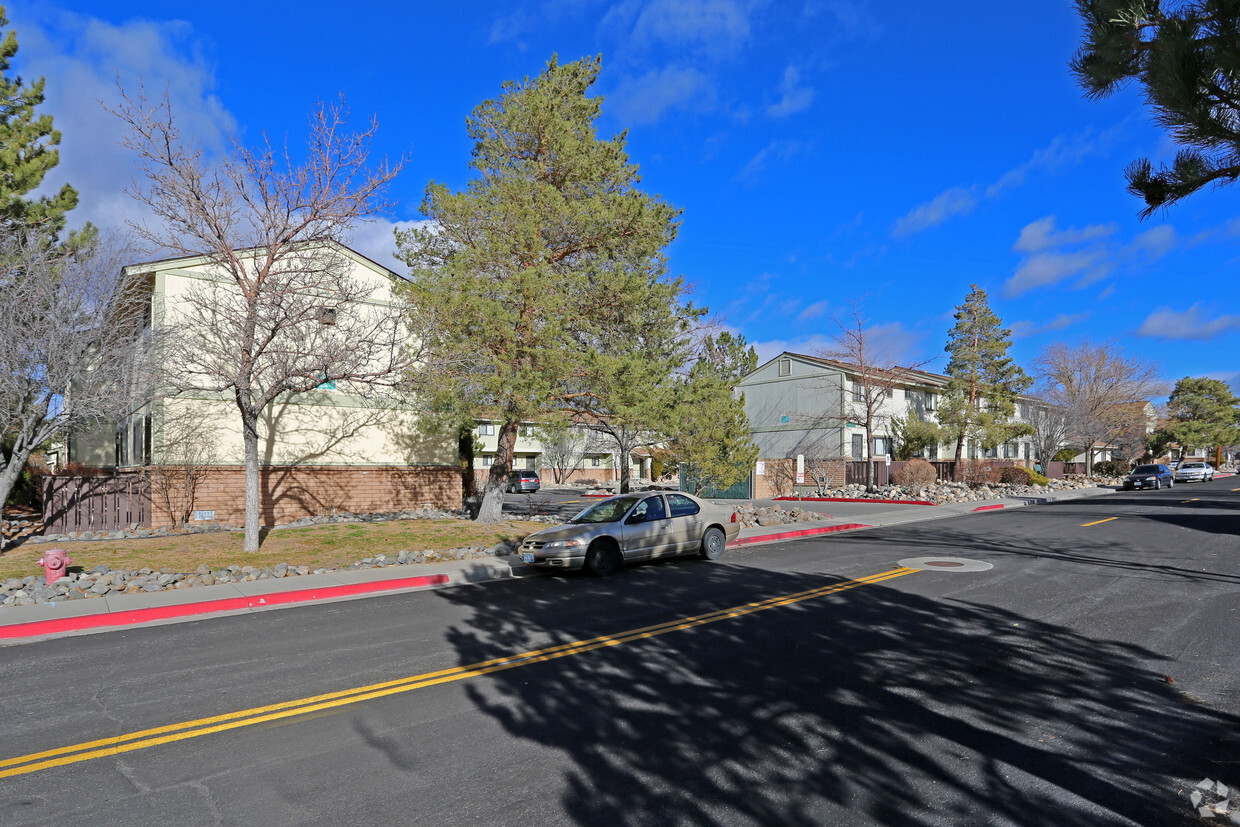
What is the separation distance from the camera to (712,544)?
13.9 m

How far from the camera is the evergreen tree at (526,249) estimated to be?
16.0 meters

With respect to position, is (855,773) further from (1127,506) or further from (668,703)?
(1127,506)

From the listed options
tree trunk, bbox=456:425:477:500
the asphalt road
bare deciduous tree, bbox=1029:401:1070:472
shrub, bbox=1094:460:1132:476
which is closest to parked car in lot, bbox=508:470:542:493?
tree trunk, bbox=456:425:477:500

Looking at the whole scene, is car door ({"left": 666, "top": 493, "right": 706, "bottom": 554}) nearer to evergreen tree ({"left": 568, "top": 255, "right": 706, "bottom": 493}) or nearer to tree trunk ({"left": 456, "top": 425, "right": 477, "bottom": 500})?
evergreen tree ({"left": 568, "top": 255, "right": 706, "bottom": 493})

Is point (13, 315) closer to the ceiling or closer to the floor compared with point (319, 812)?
closer to the ceiling

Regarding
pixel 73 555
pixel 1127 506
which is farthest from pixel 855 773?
pixel 1127 506

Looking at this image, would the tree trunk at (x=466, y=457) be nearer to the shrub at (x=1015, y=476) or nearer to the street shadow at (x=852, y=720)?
the street shadow at (x=852, y=720)

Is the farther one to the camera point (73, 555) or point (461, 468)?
point (461, 468)

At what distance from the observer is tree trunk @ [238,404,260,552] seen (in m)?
13.9

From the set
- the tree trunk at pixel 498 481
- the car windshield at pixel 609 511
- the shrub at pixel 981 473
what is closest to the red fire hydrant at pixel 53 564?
the car windshield at pixel 609 511

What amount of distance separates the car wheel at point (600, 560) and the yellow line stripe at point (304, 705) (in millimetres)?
3571

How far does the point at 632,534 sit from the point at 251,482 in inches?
313

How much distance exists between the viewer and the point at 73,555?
13.1 metres

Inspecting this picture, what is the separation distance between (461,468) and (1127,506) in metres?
26.6
